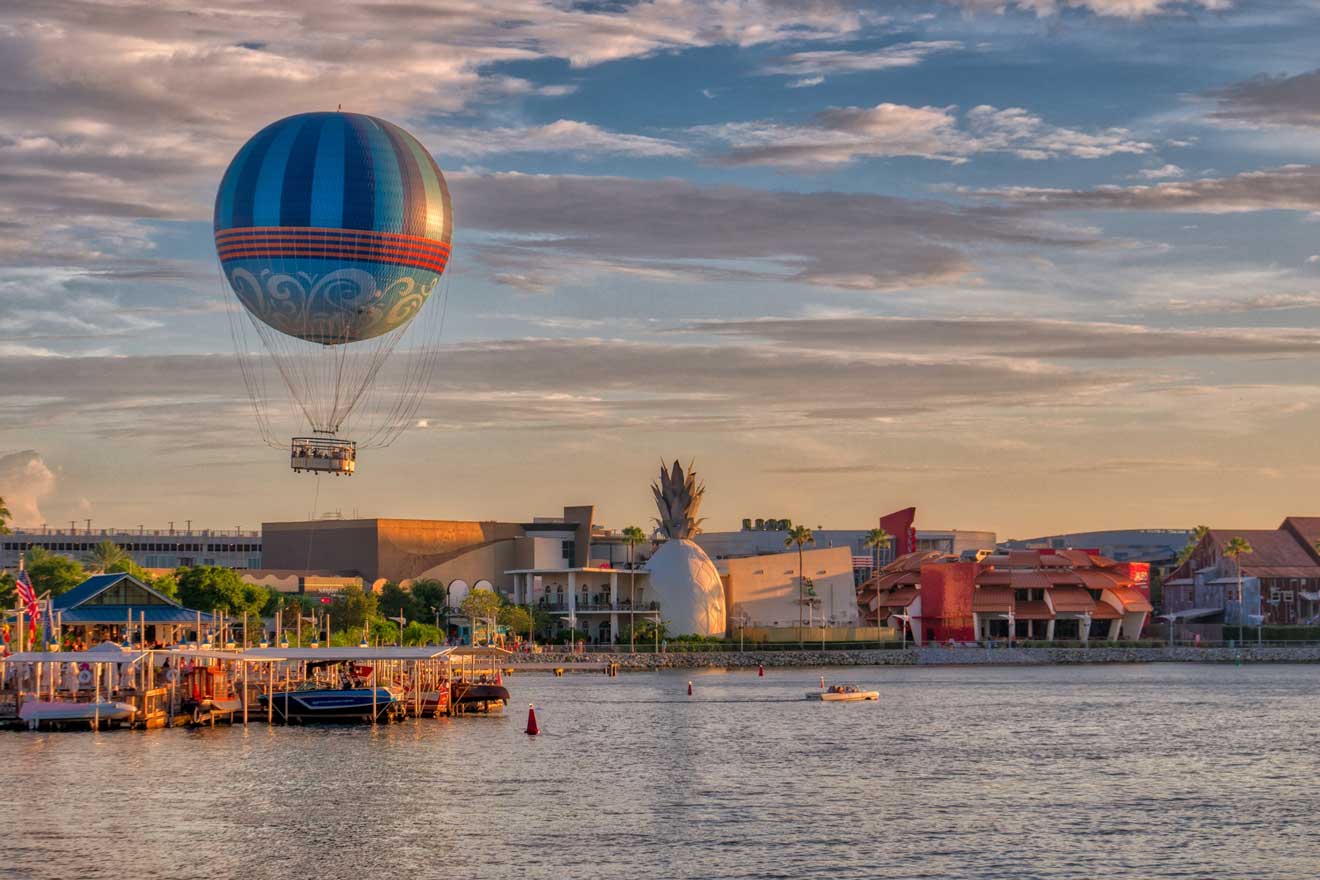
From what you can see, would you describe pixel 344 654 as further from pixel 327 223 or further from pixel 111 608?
pixel 111 608

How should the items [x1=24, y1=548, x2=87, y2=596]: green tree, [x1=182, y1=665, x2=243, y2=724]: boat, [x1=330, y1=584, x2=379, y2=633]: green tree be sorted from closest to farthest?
[x1=182, y1=665, x2=243, y2=724]: boat < [x1=24, y1=548, x2=87, y2=596]: green tree < [x1=330, y1=584, x2=379, y2=633]: green tree

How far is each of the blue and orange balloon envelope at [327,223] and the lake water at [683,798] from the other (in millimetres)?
20156

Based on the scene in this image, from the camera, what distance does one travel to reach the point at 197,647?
4021 inches

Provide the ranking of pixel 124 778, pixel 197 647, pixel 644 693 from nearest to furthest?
pixel 124 778, pixel 197 647, pixel 644 693

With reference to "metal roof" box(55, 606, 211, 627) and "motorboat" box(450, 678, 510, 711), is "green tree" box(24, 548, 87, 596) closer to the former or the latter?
"metal roof" box(55, 606, 211, 627)

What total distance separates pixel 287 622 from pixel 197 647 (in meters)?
86.6

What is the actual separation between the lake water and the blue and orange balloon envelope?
2016 cm

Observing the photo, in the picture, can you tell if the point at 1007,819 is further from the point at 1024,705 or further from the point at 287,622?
the point at 287,622

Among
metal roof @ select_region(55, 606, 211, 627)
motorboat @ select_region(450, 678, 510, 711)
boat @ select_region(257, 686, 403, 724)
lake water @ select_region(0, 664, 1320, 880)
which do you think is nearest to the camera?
lake water @ select_region(0, 664, 1320, 880)

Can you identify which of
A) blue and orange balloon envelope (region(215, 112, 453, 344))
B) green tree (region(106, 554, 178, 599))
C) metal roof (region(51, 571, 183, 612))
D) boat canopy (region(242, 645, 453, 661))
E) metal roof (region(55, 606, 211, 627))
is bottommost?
boat canopy (region(242, 645, 453, 661))

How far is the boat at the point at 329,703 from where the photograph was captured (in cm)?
9606

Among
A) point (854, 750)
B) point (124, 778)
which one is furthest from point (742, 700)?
point (124, 778)

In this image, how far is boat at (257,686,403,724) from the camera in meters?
96.1

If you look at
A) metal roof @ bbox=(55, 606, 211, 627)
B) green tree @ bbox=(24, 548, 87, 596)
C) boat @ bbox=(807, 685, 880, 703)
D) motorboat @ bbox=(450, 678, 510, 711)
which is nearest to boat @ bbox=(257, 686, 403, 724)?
motorboat @ bbox=(450, 678, 510, 711)
